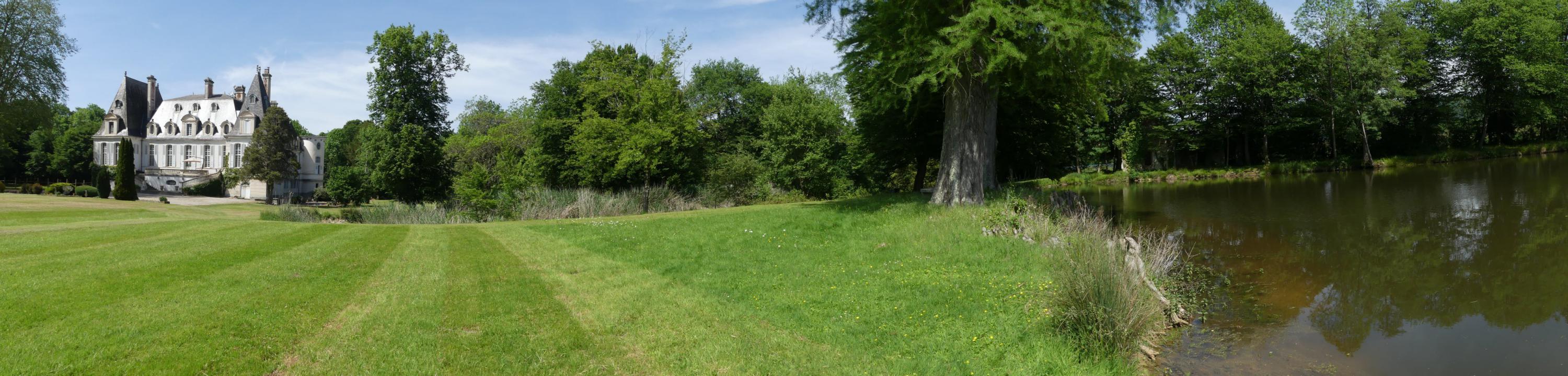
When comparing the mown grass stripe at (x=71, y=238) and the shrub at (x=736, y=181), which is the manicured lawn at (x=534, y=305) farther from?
the shrub at (x=736, y=181)

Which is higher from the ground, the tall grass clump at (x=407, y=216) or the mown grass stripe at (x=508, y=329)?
the tall grass clump at (x=407, y=216)

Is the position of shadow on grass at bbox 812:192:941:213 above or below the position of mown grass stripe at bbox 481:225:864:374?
above

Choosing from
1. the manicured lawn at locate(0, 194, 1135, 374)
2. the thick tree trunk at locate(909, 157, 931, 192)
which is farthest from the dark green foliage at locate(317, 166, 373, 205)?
the manicured lawn at locate(0, 194, 1135, 374)

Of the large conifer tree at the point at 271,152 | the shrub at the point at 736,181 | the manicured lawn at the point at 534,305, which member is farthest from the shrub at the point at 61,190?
the shrub at the point at 736,181

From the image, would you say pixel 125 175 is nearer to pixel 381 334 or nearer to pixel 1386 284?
pixel 381 334

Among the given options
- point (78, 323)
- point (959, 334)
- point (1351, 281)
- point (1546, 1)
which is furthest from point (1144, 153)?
point (78, 323)

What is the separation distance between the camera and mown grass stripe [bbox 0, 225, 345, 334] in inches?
259

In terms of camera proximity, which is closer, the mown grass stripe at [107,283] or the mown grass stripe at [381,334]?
the mown grass stripe at [381,334]

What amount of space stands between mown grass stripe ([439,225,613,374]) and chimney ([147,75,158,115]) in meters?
86.2

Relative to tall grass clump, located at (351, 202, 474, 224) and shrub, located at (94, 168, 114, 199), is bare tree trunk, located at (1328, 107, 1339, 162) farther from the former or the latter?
shrub, located at (94, 168, 114, 199)

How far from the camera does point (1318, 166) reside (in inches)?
1604

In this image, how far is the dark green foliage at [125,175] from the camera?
3494 centimetres

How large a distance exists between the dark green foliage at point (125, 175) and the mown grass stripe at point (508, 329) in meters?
37.2

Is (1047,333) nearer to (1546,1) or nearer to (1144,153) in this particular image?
(1144,153)
